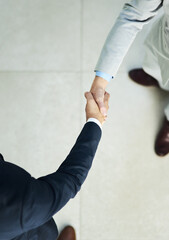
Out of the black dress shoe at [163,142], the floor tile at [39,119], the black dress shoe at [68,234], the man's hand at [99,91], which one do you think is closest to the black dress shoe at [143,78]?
the black dress shoe at [163,142]

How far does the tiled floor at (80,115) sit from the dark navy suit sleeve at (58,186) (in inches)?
28.3

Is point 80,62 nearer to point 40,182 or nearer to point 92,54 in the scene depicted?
point 92,54

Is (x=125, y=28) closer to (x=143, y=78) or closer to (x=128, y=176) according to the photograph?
(x=143, y=78)

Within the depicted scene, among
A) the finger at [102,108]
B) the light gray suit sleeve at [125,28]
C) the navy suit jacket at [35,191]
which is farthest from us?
the finger at [102,108]

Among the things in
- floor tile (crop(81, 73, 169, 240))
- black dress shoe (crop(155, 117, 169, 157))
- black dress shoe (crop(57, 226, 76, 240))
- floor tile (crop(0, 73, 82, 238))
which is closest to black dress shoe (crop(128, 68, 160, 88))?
floor tile (crop(81, 73, 169, 240))

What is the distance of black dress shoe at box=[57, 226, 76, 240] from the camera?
134cm

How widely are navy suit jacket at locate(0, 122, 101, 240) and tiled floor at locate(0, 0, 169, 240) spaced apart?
0.74m

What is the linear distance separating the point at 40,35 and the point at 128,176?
1173mm

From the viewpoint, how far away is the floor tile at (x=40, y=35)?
5.50ft

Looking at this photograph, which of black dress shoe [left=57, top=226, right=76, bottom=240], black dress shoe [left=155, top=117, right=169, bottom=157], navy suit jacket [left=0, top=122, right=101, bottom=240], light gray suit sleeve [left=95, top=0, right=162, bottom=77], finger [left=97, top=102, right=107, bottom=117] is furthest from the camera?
black dress shoe [left=155, top=117, right=169, bottom=157]

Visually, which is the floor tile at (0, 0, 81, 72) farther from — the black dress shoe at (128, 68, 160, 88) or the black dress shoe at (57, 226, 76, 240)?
the black dress shoe at (57, 226, 76, 240)

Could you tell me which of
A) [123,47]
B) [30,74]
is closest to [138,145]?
[123,47]

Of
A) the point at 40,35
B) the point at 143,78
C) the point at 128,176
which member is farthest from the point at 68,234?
the point at 40,35

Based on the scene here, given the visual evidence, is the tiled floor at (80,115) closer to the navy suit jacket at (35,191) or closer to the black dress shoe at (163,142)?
the black dress shoe at (163,142)
